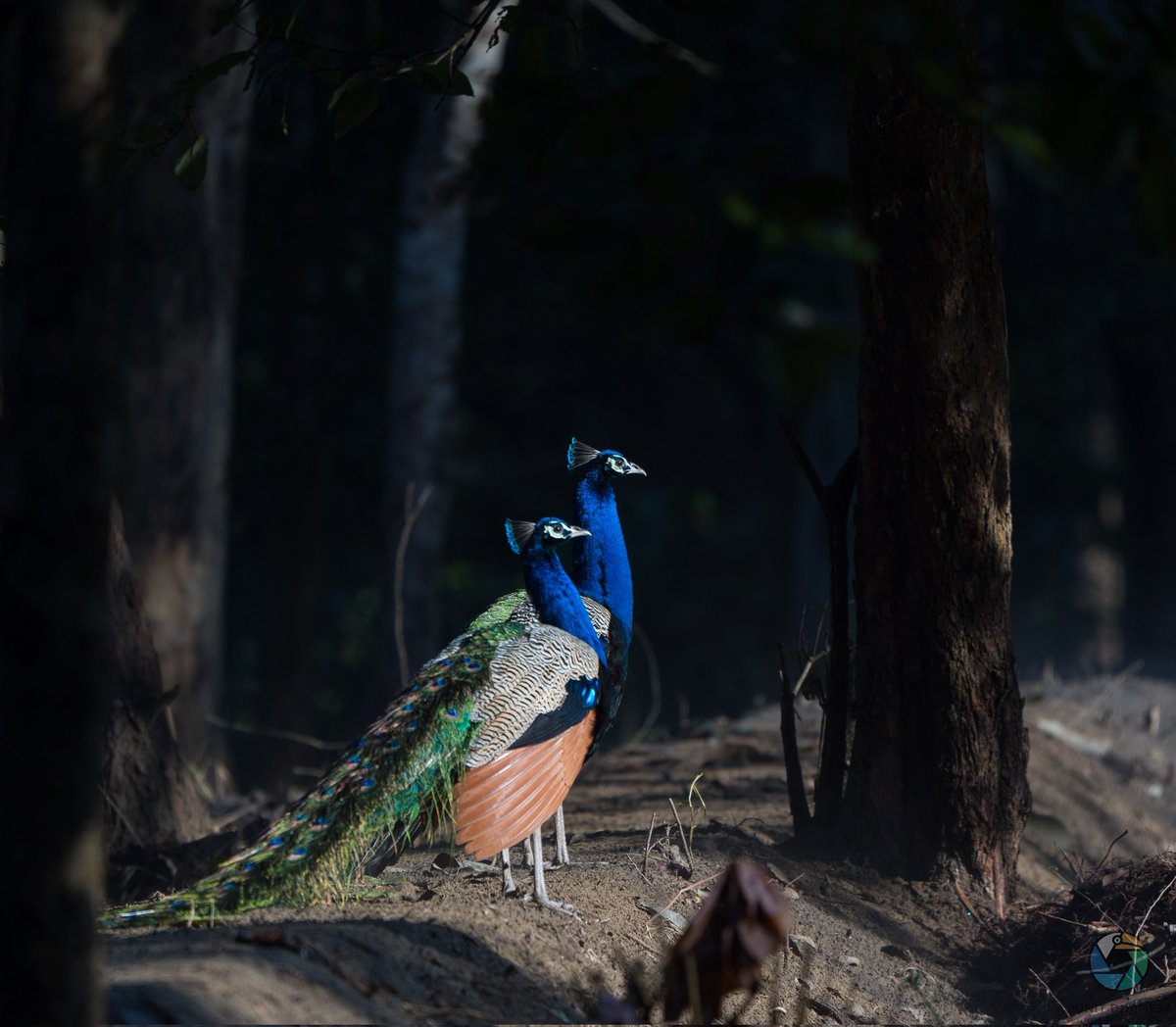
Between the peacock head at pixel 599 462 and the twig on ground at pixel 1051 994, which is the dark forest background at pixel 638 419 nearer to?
the peacock head at pixel 599 462

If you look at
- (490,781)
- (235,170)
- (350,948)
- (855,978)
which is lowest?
(855,978)

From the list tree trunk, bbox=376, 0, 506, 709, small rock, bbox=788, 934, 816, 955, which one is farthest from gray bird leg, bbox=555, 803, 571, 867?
tree trunk, bbox=376, 0, 506, 709

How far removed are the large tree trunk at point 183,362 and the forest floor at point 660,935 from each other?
3533 mm

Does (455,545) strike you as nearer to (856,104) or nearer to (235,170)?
(235,170)

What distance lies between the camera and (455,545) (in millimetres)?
14578

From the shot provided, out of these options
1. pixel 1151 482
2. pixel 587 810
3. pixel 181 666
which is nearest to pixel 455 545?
pixel 181 666

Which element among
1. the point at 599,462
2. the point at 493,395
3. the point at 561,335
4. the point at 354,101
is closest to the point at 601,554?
the point at 599,462

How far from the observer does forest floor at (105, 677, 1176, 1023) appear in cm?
315

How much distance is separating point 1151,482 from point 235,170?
425 inches

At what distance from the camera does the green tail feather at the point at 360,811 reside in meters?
3.73

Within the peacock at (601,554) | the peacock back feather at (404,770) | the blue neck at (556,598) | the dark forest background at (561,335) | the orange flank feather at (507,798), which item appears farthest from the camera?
the peacock at (601,554)

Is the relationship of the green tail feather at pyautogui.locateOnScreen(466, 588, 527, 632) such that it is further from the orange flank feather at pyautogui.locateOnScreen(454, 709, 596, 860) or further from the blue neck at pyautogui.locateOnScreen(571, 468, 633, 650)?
the orange flank feather at pyautogui.locateOnScreen(454, 709, 596, 860)

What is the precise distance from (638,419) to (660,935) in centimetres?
1208

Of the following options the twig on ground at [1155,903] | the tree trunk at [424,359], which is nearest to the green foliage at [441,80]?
the twig on ground at [1155,903]
